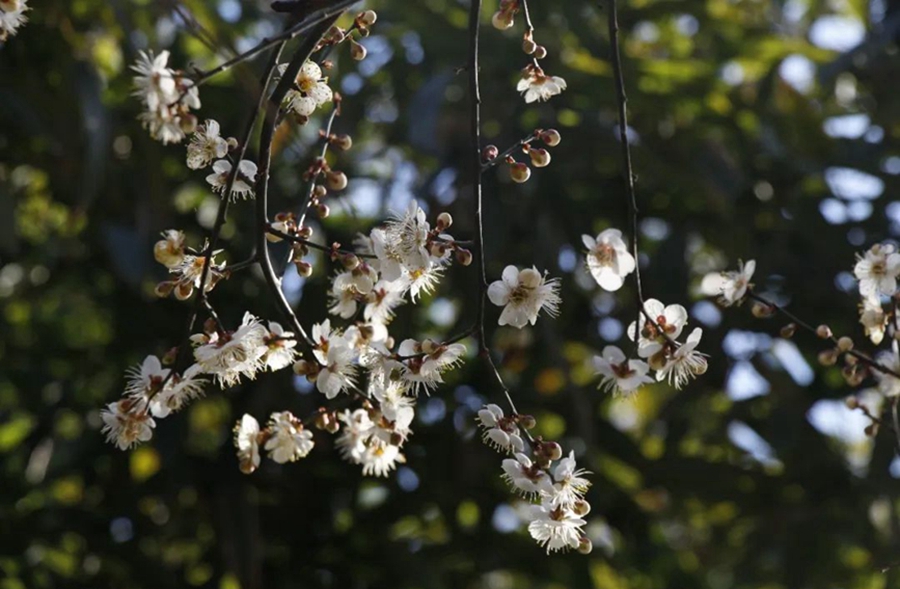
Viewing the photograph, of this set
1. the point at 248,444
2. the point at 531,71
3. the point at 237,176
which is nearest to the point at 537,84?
the point at 531,71

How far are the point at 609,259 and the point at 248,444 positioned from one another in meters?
0.30

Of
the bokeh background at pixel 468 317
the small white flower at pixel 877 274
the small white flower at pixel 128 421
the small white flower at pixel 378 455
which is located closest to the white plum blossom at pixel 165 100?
the small white flower at pixel 128 421

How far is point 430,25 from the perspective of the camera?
2125 millimetres

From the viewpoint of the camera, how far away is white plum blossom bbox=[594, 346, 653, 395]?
0.91 metres

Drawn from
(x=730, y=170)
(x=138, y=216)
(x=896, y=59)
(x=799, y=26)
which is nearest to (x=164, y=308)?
(x=138, y=216)

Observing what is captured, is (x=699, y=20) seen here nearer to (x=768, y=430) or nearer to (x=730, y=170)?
(x=730, y=170)

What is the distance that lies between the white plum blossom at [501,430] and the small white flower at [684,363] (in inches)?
4.4

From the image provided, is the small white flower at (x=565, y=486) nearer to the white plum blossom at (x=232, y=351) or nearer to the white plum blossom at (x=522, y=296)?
the white plum blossom at (x=522, y=296)

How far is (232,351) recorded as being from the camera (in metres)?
0.91

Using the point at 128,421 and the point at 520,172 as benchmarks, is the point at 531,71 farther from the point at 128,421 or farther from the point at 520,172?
the point at 128,421

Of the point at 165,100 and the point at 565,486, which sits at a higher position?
the point at 165,100

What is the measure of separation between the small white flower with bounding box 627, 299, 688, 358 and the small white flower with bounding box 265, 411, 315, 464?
25 centimetres

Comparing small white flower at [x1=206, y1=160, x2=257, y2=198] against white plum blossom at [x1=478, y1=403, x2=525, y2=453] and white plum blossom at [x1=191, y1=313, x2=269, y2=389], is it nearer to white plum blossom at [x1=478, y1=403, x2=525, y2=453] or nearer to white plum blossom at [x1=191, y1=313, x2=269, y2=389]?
white plum blossom at [x1=191, y1=313, x2=269, y2=389]

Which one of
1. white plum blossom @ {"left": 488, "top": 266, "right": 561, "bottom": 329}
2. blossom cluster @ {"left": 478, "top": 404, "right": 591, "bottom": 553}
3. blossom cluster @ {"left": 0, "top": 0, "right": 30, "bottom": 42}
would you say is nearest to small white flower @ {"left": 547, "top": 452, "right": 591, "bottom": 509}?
blossom cluster @ {"left": 478, "top": 404, "right": 591, "bottom": 553}
